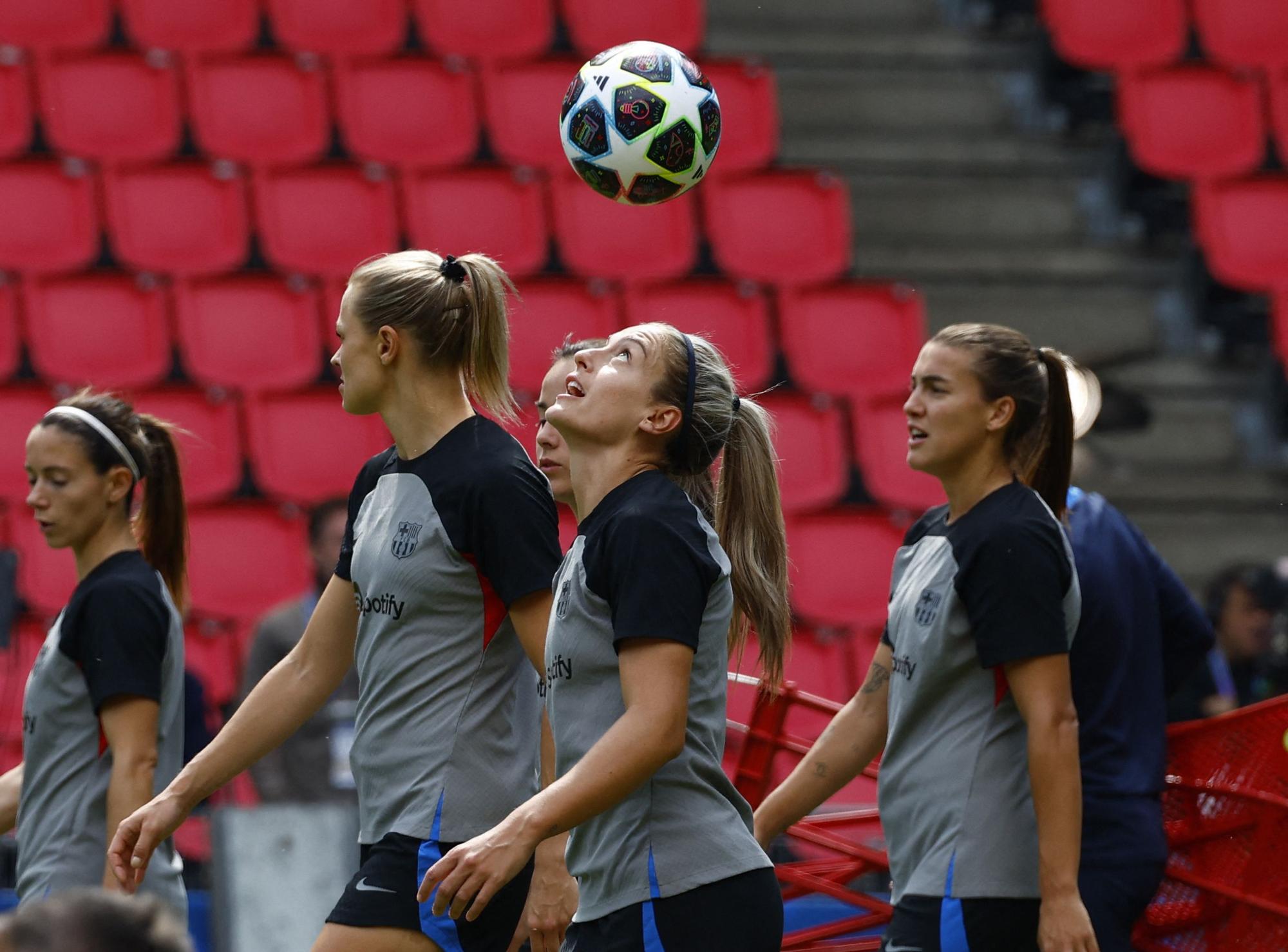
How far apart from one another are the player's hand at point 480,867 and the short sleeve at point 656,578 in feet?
1.20

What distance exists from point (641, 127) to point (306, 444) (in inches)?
161

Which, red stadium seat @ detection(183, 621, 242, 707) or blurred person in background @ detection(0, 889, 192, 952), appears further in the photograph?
red stadium seat @ detection(183, 621, 242, 707)

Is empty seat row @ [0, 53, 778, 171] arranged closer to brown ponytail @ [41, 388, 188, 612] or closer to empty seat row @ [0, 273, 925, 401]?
empty seat row @ [0, 273, 925, 401]

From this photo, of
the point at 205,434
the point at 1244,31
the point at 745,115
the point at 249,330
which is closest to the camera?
the point at 205,434

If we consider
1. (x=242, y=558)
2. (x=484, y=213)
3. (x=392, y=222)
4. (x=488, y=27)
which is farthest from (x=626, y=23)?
(x=242, y=558)

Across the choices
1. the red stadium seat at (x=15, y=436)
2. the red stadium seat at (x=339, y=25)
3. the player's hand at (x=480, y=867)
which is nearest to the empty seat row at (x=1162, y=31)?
the red stadium seat at (x=339, y=25)

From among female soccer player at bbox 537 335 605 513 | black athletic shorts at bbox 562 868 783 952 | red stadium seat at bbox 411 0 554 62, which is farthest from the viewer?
red stadium seat at bbox 411 0 554 62

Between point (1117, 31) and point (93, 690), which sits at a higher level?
point (1117, 31)

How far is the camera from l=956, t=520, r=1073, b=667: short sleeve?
3398 millimetres

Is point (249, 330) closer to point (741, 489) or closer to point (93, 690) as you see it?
point (93, 690)

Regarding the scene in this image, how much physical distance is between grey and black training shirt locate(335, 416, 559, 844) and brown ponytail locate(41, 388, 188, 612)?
105cm

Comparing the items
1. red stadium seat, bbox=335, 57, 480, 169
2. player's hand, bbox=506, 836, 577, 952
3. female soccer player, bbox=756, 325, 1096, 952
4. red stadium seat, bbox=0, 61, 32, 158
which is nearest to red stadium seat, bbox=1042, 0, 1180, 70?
red stadium seat, bbox=335, 57, 480, 169

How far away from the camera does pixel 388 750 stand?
11.5ft

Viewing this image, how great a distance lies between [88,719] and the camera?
163 inches
